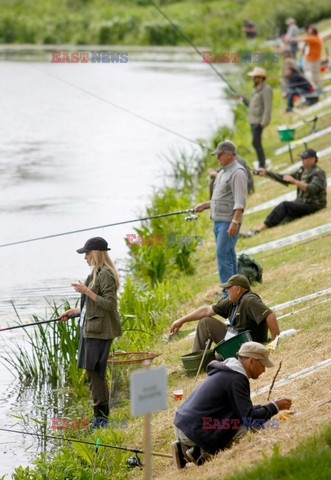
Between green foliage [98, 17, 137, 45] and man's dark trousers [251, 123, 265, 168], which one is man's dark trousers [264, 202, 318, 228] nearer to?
man's dark trousers [251, 123, 265, 168]

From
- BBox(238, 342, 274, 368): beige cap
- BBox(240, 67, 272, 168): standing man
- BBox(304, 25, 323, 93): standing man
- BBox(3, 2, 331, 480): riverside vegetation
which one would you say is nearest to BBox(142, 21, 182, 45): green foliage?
BBox(304, 25, 323, 93): standing man

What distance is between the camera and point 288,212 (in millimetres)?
14344

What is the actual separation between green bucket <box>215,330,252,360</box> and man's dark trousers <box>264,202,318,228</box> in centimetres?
576

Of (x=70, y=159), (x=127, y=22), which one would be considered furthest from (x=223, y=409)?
(x=127, y=22)

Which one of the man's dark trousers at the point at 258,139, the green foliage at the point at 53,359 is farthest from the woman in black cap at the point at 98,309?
the man's dark trousers at the point at 258,139

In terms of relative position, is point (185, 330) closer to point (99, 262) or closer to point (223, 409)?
point (99, 262)

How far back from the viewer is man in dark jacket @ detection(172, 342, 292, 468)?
694 cm

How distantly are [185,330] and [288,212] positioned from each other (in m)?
3.45

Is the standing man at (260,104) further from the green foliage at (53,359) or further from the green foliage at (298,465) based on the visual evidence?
the green foliage at (298,465)

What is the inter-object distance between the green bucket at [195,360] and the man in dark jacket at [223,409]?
6.18 ft

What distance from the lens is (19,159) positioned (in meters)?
28.1

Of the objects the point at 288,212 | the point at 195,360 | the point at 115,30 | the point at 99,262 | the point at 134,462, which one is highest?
the point at 115,30

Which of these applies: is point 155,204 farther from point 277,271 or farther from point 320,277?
point 320,277

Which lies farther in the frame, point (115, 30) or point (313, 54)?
point (115, 30)
